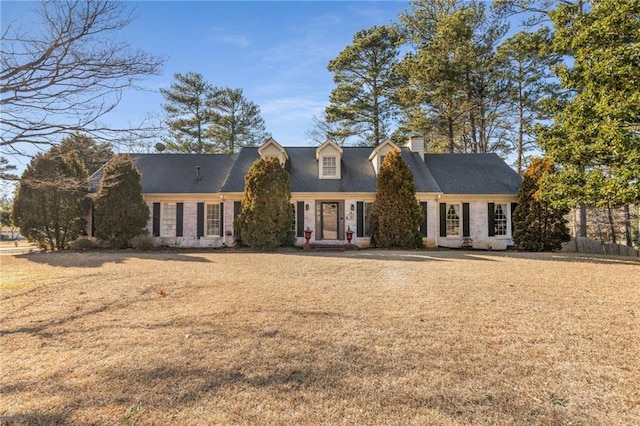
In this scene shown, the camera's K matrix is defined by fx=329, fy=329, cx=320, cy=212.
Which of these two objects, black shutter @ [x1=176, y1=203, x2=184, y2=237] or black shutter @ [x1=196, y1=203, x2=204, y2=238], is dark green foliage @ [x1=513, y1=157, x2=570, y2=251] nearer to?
black shutter @ [x1=196, y1=203, x2=204, y2=238]

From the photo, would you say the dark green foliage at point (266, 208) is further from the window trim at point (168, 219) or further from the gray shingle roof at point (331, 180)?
the window trim at point (168, 219)

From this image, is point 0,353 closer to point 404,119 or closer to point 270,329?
point 270,329

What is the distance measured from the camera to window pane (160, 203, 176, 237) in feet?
53.0

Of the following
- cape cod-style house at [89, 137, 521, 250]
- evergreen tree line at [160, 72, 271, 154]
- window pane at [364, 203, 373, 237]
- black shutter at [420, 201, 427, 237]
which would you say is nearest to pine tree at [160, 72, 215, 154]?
evergreen tree line at [160, 72, 271, 154]

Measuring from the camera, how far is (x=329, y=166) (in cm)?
1677

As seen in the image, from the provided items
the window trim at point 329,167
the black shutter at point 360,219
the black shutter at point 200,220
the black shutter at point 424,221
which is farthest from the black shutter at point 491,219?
the black shutter at point 200,220

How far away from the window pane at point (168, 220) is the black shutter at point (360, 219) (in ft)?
29.4

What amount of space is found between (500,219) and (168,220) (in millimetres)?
16382

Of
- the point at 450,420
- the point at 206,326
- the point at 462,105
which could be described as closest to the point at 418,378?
the point at 450,420

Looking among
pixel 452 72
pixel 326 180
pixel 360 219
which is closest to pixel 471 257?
pixel 360 219

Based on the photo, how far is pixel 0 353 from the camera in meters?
3.67

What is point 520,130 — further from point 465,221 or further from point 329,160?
point 329,160

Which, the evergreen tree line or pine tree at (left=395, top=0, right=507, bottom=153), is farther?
the evergreen tree line

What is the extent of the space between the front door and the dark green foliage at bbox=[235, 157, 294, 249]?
7.96 feet
